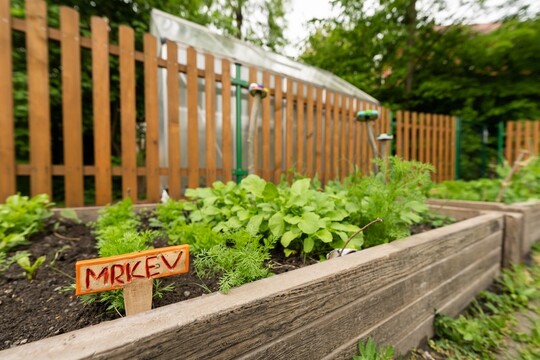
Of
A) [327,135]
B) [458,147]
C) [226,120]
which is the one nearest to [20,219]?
[226,120]

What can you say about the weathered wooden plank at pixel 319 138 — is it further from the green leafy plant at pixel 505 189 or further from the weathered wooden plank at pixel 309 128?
the green leafy plant at pixel 505 189

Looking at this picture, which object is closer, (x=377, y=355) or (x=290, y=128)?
(x=377, y=355)

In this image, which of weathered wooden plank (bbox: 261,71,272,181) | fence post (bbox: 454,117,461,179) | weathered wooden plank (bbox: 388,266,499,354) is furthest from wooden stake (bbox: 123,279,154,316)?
fence post (bbox: 454,117,461,179)

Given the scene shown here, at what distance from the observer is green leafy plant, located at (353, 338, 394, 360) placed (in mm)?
1004

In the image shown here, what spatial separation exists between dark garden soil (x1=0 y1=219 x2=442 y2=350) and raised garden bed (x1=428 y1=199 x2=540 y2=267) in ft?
6.71

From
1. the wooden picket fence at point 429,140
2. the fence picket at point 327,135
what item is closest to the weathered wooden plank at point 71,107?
the fence picket at point 327,135

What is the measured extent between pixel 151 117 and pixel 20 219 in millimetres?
1358

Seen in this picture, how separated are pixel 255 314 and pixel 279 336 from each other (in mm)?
132

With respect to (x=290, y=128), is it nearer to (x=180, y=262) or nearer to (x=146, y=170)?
(x=146, y=170)

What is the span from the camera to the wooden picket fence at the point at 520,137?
6.36 metres

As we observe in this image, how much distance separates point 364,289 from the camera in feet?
3.49

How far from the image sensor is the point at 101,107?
2.34m

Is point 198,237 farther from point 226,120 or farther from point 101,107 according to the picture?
point 226,120

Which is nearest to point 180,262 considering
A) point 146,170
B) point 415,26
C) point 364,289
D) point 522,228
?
point 364,289
